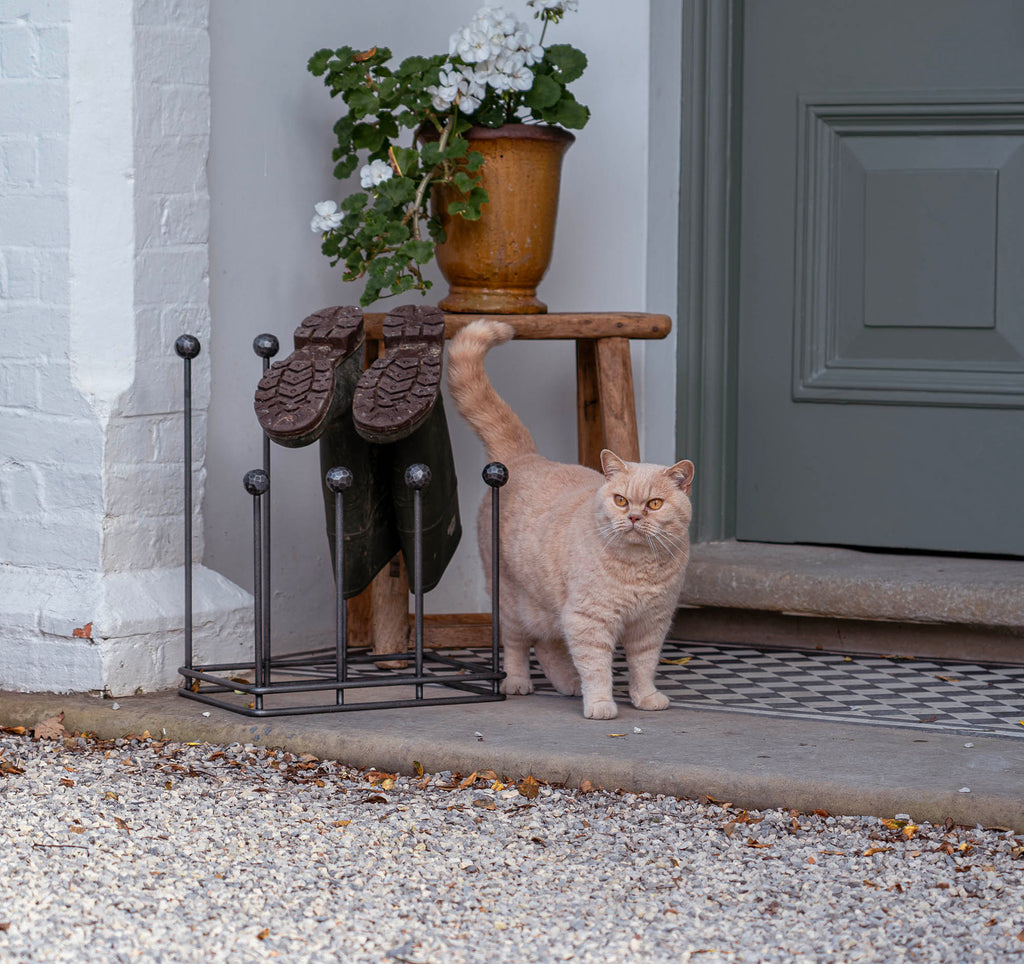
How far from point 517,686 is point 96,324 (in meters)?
1.24

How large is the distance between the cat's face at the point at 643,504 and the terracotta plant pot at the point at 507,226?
32.6 inches

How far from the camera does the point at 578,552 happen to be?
3195mm

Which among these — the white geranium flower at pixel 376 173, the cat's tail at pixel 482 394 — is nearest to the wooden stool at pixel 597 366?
the cat's tail at pixel 482 394

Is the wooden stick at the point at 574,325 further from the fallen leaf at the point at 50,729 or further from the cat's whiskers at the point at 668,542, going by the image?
the fallen leaf at the point at 50,729

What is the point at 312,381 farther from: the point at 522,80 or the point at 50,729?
the point at 522,80

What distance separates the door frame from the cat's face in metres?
1.07

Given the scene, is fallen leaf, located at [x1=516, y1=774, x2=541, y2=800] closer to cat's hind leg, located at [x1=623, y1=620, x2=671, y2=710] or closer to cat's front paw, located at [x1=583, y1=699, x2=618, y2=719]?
cat's front paw, located at [x1=583, y1=699, x2=618, y2=719]

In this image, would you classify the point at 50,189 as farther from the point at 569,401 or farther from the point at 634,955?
the point at 634,955

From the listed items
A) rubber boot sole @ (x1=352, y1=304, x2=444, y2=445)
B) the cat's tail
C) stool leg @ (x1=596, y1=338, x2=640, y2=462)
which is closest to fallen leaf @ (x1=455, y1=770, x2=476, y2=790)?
rubber boot sole @ (x1=352, y1=304, x2=444, y2=445)

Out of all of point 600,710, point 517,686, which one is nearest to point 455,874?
point 600,710

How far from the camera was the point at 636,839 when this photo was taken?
256 cm

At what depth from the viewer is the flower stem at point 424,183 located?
3653mm

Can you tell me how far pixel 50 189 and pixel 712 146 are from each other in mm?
1774

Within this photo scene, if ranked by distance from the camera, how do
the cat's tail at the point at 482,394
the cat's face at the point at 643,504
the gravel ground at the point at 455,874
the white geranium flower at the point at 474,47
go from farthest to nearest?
the white geranium flower at the point at 474,47
the cat's tail at the point at 482,394
the cat's face at the point at 643,504
the gravel ground at the point at 455,874
